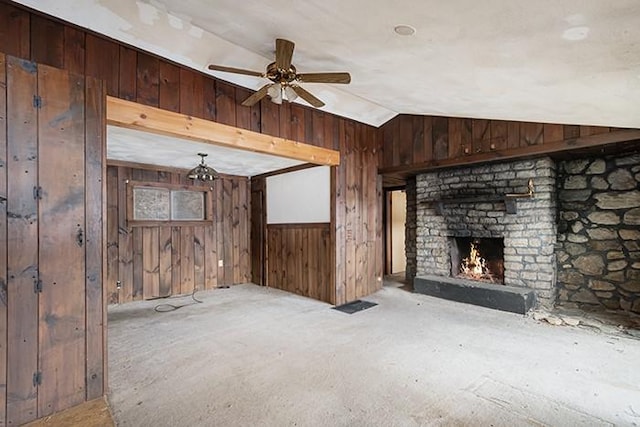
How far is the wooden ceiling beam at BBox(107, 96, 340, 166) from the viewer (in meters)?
2.56

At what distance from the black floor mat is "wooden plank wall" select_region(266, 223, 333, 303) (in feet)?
0.79

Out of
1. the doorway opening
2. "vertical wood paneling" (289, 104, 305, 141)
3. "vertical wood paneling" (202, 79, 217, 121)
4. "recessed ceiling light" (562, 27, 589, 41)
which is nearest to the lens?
"recessed ceiling light" (562, 27, 589, 41)

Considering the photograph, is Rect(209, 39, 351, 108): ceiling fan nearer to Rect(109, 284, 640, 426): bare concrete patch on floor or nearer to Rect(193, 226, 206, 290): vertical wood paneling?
Rect(109, 284, 640, 426): bare concrete patch on floor

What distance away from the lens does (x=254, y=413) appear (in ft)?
6.51

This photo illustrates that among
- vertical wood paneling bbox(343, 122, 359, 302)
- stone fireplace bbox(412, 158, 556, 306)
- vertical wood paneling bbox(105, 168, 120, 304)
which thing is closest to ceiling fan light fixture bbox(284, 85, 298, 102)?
vertical wood paneling bbox(343, 122, 359, 302)

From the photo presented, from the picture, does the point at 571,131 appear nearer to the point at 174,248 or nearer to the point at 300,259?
the point at 300,259

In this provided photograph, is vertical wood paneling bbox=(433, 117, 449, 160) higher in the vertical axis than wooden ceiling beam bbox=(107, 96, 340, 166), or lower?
higher

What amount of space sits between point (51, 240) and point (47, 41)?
1.42 m

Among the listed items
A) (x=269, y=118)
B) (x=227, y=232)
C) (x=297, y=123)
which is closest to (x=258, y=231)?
(x=227, y=232)

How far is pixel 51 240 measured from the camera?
77.0 inches

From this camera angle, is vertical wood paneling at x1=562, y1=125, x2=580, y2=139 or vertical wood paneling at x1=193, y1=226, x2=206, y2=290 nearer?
vertical wood paneling at x1=562, y1=125, x2=580, y2=139

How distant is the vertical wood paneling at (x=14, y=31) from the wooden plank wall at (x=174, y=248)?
9.81 ft

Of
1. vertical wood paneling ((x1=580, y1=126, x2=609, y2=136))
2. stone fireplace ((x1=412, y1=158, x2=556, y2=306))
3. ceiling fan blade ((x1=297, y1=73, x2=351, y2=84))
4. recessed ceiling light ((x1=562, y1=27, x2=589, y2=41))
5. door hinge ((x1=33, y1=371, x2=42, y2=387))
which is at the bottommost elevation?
door hinge ((x1=33, y1=371, x2=42, y2=387))

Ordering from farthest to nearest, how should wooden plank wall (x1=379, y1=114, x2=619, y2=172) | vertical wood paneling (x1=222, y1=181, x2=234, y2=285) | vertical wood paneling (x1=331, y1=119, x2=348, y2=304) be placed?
vertical wood paneling (x1=222, y1=181, x2=234, y2=285) → vertical wood paneling (x1=331, y1=119, x2=348, y2=304) → wooden plank wall (x1=379, y1=114, x2=619, y2=172)
